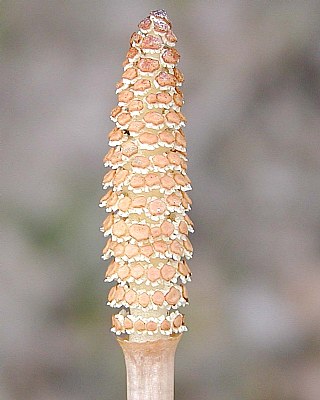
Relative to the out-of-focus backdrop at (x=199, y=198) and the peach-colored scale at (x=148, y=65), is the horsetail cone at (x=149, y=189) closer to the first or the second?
the peach-colored scale at (x=148, y=65)

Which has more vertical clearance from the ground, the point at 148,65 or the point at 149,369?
the point at 148,65

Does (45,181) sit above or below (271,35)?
below

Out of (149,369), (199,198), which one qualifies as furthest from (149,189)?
(199,198)

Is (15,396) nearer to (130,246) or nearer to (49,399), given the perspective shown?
(49,399)

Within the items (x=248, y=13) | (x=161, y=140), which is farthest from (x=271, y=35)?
(x=161, y=140)

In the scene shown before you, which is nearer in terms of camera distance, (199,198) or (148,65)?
(148,65)

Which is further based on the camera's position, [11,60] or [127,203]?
[11,60]

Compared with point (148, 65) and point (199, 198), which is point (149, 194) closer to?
point (148, 65)

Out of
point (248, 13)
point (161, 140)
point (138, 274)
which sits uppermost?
point (248, 13)
